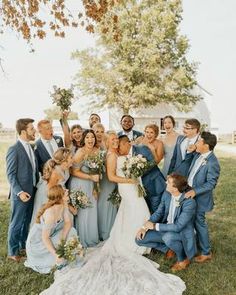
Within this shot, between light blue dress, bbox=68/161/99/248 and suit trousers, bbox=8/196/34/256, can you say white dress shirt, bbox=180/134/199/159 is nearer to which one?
light blue dress, bbox=68/161/99/248

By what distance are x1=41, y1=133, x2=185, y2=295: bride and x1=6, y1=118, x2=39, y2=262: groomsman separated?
3.82 ft

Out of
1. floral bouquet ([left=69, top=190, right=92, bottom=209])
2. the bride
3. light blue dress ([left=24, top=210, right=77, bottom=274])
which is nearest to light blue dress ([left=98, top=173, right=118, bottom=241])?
the bride

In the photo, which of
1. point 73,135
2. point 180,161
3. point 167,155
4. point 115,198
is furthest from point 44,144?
point 167,155

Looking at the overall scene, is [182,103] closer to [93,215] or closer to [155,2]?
[155,2]

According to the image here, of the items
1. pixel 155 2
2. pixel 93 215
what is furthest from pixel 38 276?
pixel 155 2

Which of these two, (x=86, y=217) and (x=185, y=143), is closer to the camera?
(x=86, y=217)

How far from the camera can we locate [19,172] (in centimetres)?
662

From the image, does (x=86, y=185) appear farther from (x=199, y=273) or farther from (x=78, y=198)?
(x=199, y=273)

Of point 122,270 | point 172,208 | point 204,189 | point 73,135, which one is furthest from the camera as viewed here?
point 73,135

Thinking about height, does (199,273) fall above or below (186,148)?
below

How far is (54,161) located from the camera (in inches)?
262

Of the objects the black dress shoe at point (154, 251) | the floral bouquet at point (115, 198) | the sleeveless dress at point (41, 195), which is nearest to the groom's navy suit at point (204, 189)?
the black dress shoe at point (154, 251)

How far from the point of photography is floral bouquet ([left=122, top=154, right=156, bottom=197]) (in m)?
6.83

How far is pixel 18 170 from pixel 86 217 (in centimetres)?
154
